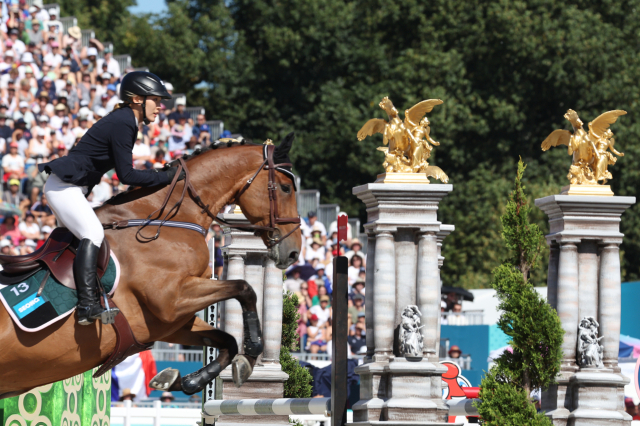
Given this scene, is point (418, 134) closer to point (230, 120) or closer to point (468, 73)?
point (468, 73)

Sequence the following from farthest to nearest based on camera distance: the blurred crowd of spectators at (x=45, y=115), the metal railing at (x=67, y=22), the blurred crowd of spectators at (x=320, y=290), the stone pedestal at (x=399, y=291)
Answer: the metal railing at (x=67, y=22)
the blurred crowd of spectators at (x=45, y=115)
the blurred crowd of spectators at (x=320, y=290)
the stone pedestal at (x=399, y=291)

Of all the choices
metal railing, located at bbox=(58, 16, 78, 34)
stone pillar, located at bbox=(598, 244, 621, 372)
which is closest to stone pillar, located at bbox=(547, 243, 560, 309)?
stone pillar, located at bbox=(598, 244, 621, 372)

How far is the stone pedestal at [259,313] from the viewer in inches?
480

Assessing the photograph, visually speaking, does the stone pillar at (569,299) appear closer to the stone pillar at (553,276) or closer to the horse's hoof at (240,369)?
the stone pillar at (553,276)

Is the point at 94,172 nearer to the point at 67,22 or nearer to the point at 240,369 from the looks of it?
the point at 240,369

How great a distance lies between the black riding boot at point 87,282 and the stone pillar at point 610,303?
19.7 ft

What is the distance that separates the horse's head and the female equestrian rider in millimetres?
714

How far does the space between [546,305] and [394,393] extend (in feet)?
6.02

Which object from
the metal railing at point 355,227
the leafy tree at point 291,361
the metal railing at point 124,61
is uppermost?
the metal railing at point 124,61

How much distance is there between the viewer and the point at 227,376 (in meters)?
12.4

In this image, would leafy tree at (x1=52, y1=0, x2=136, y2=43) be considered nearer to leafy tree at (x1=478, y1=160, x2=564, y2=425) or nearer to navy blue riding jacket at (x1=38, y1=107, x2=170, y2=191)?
leafy tree at (x1=478, y1=160, x2=564, y2=425)

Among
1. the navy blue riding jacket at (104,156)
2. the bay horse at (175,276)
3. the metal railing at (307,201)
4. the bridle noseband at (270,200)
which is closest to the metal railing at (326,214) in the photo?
the metal railing at (307,201)

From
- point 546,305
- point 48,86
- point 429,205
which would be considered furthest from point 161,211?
point 48,86

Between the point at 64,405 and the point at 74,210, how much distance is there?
320 cm
